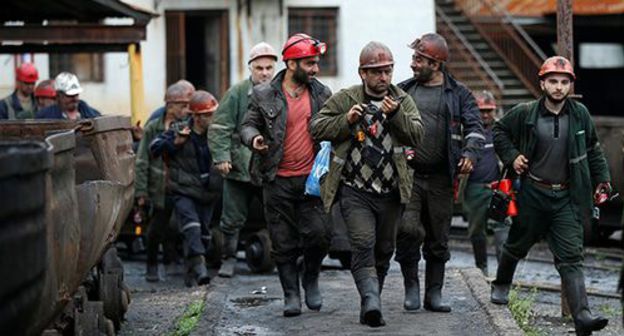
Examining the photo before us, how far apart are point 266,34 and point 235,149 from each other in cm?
Result: 1872

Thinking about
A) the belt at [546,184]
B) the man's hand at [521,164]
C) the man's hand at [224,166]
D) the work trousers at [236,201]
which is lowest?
the work trousers at [236,201]

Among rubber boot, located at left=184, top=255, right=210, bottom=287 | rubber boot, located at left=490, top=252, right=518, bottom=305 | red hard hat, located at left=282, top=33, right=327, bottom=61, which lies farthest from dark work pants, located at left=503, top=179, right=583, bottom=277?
rubber boot, located at left=184, top=255, right=210, bottom=287

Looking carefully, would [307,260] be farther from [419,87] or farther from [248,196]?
[248,196]

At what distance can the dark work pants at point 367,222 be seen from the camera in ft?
36.1

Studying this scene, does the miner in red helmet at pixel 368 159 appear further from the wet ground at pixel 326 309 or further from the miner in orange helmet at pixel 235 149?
the miner in orange helmet at pixel 235 149

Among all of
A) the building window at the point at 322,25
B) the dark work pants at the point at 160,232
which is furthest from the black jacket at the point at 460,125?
the building window at the point at 322,25

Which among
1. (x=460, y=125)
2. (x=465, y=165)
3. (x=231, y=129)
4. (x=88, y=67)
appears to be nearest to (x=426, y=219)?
(x=465, y=165)

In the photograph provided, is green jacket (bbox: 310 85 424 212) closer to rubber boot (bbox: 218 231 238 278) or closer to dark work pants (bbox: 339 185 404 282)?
dark work pants (bbox: 339 185 404 282)

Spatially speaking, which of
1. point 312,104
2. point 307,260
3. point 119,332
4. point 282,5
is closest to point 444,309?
point 307,260

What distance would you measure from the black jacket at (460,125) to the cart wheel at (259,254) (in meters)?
4.77

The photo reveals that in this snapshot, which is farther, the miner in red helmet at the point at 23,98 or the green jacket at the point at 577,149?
the miner in red helmet at the point at 23,98

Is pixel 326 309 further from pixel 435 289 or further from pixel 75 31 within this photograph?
pixel 75 31

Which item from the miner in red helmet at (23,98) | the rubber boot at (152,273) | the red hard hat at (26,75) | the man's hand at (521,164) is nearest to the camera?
the man's hand at (521,164)

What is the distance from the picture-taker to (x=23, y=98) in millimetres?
19047
